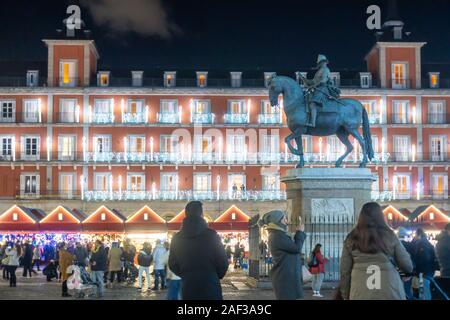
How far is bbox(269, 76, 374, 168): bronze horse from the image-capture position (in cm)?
1941

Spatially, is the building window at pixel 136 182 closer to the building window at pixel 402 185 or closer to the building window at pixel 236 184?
the building window at pixel 236 184

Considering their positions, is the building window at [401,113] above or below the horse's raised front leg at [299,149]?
above

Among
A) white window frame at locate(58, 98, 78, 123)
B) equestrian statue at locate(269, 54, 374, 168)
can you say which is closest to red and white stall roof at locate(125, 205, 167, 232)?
equestrian statue at locate(269, 54, 374, 168)

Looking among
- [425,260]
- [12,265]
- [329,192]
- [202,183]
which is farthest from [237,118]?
[425,260]

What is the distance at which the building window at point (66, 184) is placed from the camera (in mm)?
53750

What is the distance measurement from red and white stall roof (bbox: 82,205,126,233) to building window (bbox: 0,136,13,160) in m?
20.2

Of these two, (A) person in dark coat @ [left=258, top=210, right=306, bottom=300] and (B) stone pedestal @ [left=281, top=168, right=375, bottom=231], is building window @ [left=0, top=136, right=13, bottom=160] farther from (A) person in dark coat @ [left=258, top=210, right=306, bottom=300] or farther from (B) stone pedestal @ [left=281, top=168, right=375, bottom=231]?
(A) person in dark coat @ [left=258, top=210, right=306, bottom=300]

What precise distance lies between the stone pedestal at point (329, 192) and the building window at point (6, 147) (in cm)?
3861

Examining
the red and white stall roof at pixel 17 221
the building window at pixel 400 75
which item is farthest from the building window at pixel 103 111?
the building window at pixel 400 75

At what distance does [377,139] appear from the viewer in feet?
181

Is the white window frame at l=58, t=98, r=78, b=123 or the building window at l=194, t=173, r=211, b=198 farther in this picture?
the building window at l=194, t=173, r=211, b=198

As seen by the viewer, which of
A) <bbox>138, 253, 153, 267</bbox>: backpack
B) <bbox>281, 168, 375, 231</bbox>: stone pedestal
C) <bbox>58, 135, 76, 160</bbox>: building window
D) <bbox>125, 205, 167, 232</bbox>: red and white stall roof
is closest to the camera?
<bbox>281, 168, 375, 231</bbox>: stone pedestal

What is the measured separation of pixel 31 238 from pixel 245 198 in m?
16.8
